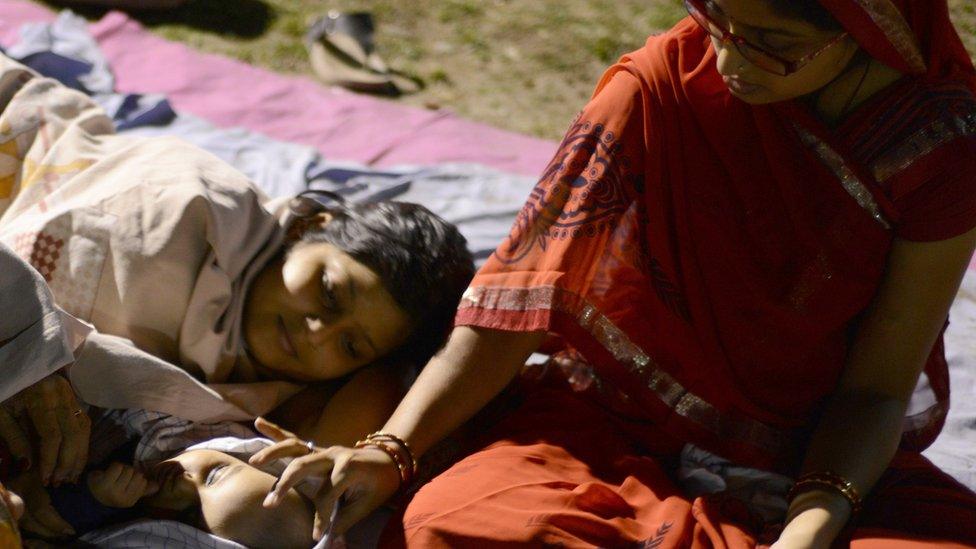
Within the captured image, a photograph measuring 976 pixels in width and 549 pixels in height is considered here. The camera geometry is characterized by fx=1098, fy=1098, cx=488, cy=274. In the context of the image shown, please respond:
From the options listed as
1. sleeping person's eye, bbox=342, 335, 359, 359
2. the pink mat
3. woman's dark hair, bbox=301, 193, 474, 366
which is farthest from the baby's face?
the pink mat

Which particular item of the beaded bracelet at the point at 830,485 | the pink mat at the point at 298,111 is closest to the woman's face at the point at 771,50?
the beaded bracelet at the point at 830,485

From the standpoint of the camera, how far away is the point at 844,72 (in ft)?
5.67

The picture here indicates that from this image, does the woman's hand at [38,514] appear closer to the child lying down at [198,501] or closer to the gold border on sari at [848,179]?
the child lying down at [198,501]

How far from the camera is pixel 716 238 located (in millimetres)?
1840

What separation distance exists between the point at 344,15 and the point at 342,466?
291 cm

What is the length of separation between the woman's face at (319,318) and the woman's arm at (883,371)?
822 millimetres

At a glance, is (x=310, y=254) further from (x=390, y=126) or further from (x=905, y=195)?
(x=390, y=126)

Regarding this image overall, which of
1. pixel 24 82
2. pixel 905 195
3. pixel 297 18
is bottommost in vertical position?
pixel 297 18

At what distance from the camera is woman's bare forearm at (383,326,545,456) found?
5.96 feet

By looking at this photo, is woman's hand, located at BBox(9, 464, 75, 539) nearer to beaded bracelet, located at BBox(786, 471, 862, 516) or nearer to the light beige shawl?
the light beige shawl

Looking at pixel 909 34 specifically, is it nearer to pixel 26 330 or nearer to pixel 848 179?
pixel 848 179

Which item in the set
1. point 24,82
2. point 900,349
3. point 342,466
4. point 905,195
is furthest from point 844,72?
point 24,82

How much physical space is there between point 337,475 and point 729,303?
717 millimetres

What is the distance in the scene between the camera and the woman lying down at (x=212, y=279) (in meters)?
1.98
